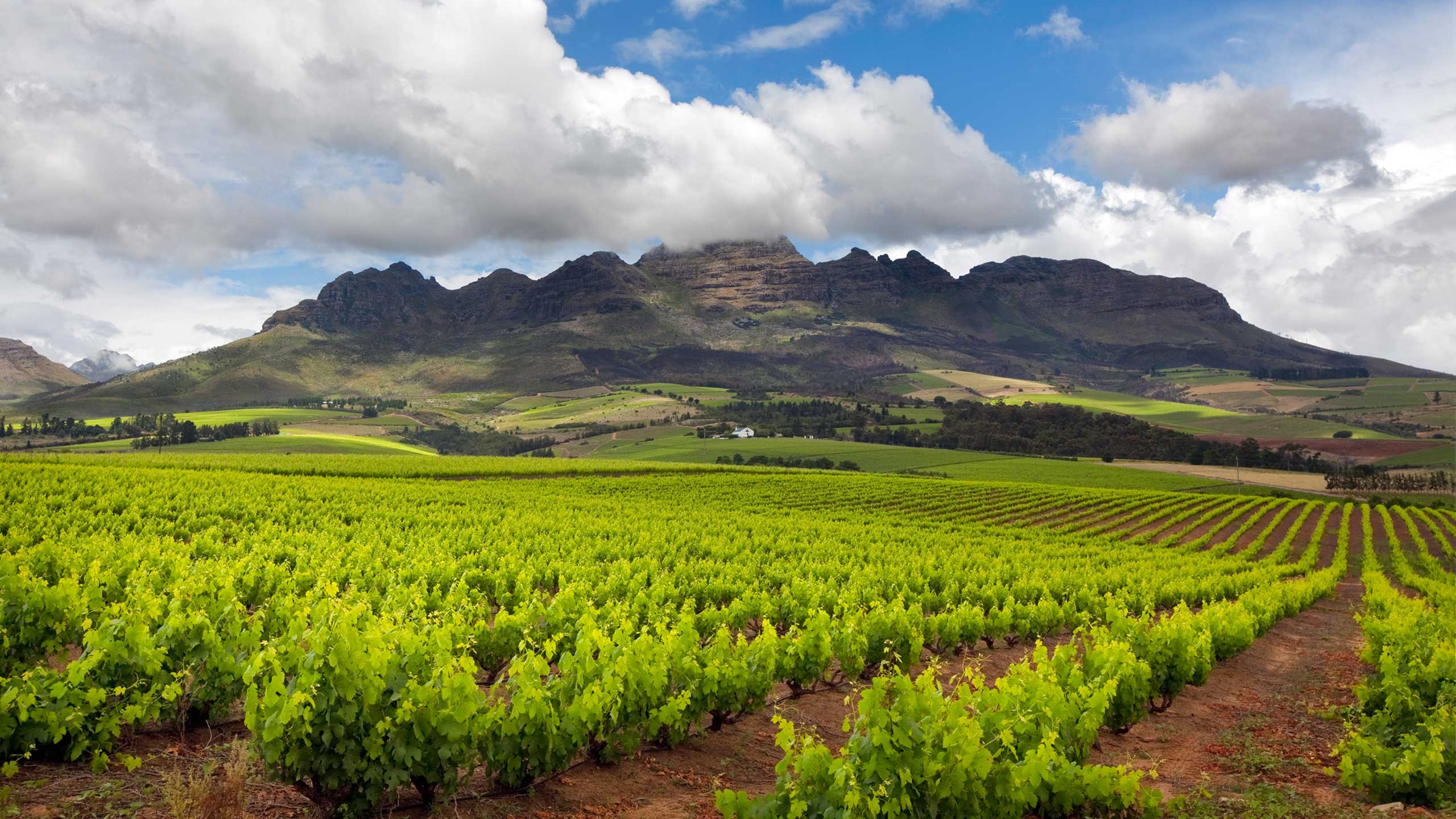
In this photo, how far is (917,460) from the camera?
125750 mm

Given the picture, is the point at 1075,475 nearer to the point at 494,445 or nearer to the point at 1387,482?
the point at 1387,482

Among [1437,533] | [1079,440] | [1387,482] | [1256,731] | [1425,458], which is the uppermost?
[1079,440]

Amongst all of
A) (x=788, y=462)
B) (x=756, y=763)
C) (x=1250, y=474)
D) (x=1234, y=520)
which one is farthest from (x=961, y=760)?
(x=1250, y=474)

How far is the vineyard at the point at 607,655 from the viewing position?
7.73 metres

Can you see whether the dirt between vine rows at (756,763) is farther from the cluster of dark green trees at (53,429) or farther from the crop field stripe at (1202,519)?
the cluster of dark green trees at (53,429)

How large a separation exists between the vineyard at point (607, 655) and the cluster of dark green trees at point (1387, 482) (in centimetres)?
8850

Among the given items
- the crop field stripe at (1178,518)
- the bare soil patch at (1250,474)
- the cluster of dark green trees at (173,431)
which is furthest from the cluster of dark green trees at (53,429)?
the bare soil patch at (1250,474)

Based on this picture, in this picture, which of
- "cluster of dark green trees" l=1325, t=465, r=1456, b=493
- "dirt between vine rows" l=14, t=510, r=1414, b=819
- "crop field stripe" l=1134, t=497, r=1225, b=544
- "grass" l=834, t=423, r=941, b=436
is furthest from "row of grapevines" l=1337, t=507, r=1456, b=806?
"grass" l=834, t=423, r=941, b=436

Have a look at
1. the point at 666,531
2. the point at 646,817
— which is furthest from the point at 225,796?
the point at 666,531

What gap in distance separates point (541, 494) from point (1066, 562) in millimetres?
35053

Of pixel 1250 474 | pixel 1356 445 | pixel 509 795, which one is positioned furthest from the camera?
pixel 1356 445

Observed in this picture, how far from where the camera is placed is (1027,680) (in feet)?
31.9

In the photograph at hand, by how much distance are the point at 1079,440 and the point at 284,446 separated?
518ft

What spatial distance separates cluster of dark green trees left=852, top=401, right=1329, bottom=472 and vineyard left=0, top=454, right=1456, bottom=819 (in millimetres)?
118344
